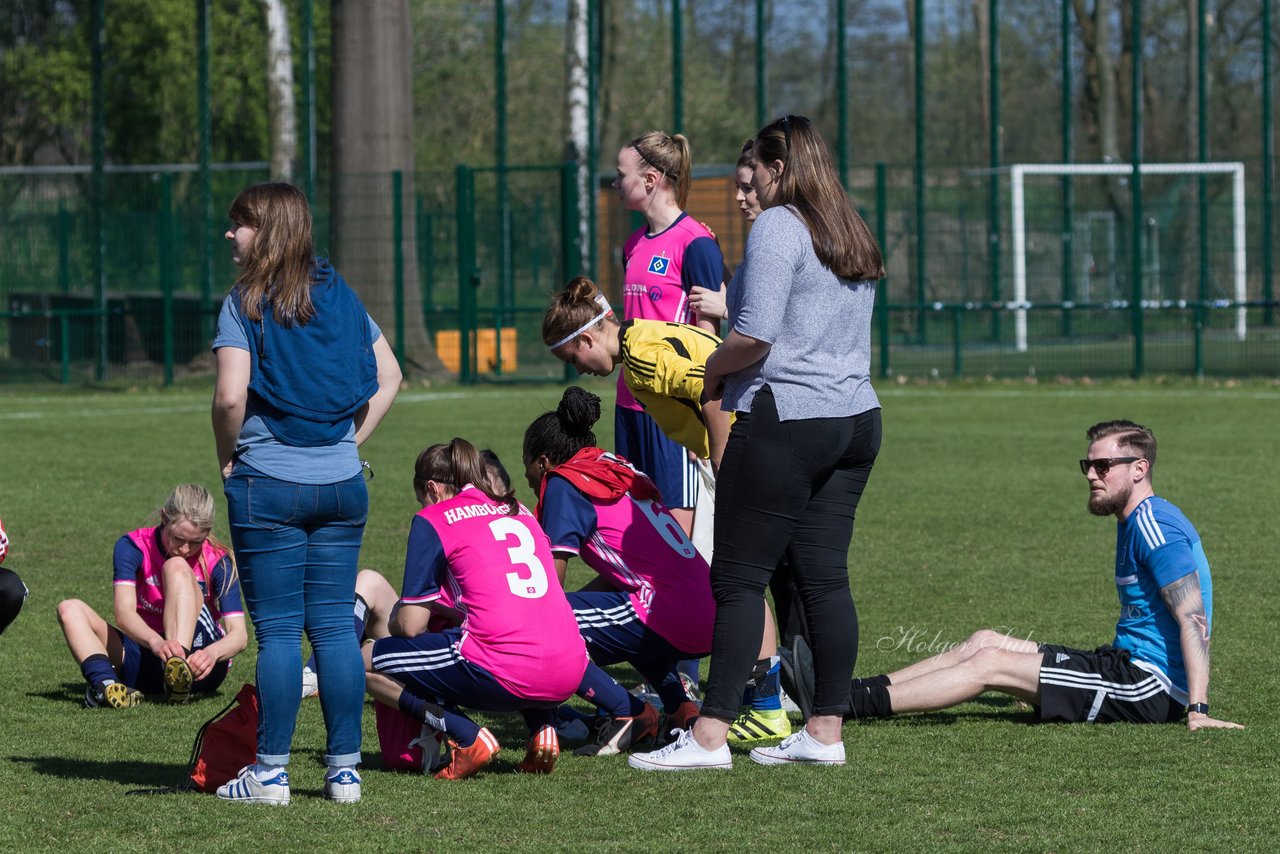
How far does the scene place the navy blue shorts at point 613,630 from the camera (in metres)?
5.20

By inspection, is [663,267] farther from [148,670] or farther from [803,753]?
[148,670]

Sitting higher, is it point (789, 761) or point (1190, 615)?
point (1190, 615)

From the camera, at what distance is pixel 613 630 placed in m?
5.21

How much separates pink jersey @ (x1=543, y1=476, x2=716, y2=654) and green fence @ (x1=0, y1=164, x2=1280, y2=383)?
49.7 feet

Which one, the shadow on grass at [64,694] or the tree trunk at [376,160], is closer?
the shadow on grass at [64,694]

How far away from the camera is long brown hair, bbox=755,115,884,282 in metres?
4.61

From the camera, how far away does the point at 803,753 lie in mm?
4867

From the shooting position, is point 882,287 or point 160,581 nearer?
point 160,581

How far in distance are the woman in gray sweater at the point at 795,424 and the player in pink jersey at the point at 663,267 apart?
1.21 metres

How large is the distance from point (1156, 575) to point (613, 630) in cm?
167

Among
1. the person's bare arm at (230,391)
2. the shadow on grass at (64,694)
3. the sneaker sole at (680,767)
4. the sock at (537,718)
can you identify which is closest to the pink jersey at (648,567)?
the sock at (537,718)

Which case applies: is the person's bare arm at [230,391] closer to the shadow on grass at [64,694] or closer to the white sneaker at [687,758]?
the white sneaker at [687,758]

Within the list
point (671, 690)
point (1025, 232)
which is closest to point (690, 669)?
point (671, 690)

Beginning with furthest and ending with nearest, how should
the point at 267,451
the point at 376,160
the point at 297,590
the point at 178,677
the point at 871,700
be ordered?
the point at 376,160 < the point at 178,677 < the point at 871,700 < the point at 297,590 < the point at 267,451
